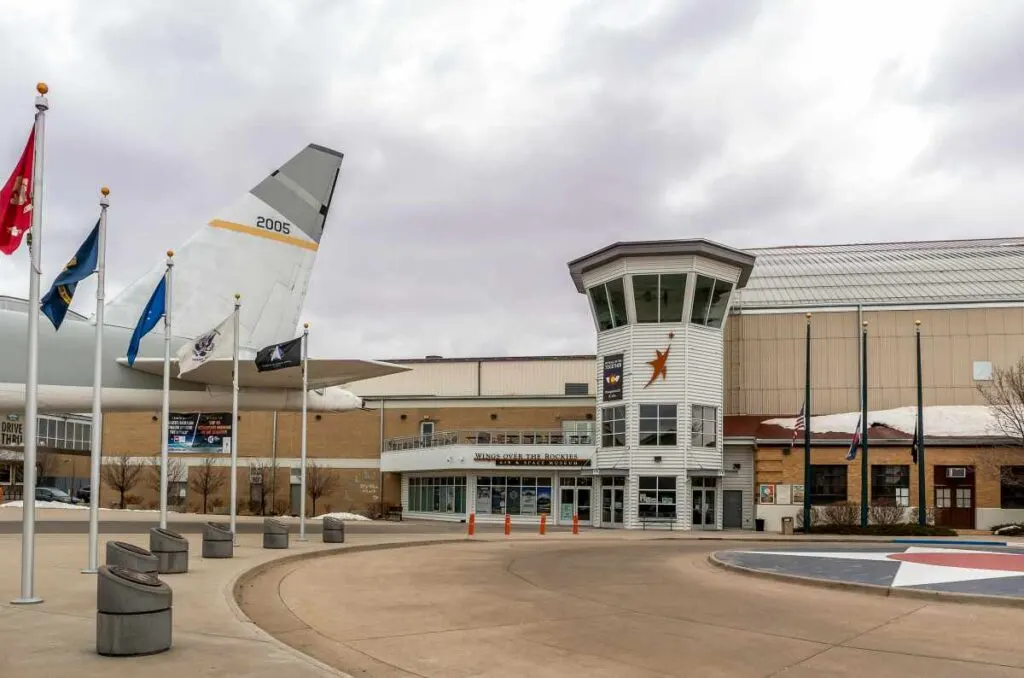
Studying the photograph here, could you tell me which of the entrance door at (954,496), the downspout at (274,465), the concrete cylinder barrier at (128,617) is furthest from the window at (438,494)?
the concrete cylinder barrier at (128,617)

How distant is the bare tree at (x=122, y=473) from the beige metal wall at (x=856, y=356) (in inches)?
1533

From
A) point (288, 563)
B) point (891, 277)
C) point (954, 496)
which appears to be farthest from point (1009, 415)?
point (288, 563)

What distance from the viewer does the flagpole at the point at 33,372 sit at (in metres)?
12.4

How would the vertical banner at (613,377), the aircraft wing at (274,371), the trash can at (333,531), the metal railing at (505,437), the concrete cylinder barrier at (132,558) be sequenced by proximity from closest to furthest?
the concrete cylinder barrier at (132,558)
the trash can at (333,531)
the aircraft wing at (274,371)
the vertical banner at (613,377)
the metal railing at (505,437)

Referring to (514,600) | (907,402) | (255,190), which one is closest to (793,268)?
(907,402)

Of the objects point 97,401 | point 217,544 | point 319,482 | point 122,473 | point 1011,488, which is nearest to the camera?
point 97,401

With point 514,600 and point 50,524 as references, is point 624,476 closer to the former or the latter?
point 50,524

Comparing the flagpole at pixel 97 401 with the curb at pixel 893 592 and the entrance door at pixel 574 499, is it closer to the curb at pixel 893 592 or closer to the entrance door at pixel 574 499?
the curb at pixel 893 592

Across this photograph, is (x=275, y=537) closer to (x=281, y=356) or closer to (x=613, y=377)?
(x=281, y=356)

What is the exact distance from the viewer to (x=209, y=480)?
64000mm

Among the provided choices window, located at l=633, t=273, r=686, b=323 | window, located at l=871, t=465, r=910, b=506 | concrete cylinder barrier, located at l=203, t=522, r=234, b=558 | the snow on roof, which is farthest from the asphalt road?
the snow on roof

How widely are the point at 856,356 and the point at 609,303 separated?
1607 centimetres

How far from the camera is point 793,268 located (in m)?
64.1

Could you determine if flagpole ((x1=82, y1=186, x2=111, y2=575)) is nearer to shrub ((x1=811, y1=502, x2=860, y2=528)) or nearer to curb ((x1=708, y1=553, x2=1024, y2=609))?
curb ((x1=708, y1=553, x2=1024, y2=609))
